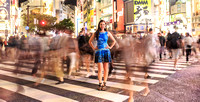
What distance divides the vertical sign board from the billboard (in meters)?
52.2

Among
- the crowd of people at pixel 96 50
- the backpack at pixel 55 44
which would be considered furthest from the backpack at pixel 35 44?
the backpack at pixel 55 44

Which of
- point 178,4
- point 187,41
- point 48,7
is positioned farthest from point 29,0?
point 187,41

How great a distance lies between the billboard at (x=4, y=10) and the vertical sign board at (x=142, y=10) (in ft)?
171

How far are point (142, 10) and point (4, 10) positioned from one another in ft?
182

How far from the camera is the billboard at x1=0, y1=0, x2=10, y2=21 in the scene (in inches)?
2985

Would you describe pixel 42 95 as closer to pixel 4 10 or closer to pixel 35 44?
pixel 35 44

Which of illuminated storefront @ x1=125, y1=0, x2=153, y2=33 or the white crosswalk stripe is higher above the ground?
illuminated storefront @ x1=125, y1=0, x2=153, y2=33

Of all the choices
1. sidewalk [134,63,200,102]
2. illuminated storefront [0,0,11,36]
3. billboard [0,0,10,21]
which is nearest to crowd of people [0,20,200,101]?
sidewalk [134,63,200,102]

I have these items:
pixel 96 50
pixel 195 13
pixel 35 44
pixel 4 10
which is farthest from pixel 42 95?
pixel 4 10

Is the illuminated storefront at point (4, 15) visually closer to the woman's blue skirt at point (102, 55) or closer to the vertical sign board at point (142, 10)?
the vertical sign board at point (142, 10)

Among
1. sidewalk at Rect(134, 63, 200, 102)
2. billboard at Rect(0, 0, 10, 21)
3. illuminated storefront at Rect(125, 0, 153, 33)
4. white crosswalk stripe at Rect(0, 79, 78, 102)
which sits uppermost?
billboard at Rect(0, 0, 10, 21)

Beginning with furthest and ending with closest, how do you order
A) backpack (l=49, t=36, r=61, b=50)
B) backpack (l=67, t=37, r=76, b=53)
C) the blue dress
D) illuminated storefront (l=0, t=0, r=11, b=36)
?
illuminated storefront (l=0, t=0, r=11, b=36)
backpack (l=67, t=37, r=76, b=53)
backpack (l=49, t=36, r=61, b=50)
the blue dress

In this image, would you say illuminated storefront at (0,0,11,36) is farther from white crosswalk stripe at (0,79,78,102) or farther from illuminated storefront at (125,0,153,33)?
Result: white crosswalk stripe at (0,79,78,102)

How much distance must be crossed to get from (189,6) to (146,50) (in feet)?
261
